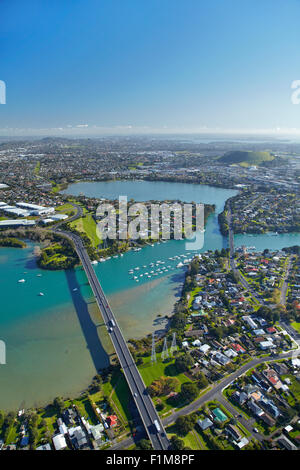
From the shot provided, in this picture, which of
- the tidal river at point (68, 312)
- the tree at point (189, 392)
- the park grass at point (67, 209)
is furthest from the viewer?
the park grass at point (67, 209)

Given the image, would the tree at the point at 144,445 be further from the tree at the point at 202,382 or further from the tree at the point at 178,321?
the tree at the point at 178,321

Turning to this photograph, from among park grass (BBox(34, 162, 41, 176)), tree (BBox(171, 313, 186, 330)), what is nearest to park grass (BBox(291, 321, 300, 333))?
tree (BBox(171, 313, 186, 330))

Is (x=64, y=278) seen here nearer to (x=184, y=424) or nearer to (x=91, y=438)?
(x=91, y=438)

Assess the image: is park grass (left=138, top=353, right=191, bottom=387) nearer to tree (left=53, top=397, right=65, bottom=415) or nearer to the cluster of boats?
tree (left=53, top=397, right=65, bottom=415)

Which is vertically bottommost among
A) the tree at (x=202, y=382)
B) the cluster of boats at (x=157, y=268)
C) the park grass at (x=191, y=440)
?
the park grass at (x=191, y=440)

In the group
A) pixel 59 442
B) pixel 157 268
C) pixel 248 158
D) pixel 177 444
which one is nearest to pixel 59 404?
pixel 59 442

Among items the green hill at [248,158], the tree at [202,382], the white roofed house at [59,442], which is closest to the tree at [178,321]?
the tree at [202,382]

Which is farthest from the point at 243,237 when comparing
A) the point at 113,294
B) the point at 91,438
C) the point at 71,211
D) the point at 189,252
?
the point at 91,438

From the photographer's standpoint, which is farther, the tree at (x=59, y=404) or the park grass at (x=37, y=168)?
the park grass at (x=37, y=168)

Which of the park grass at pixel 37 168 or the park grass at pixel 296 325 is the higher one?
the park grass at pixel 37 168
